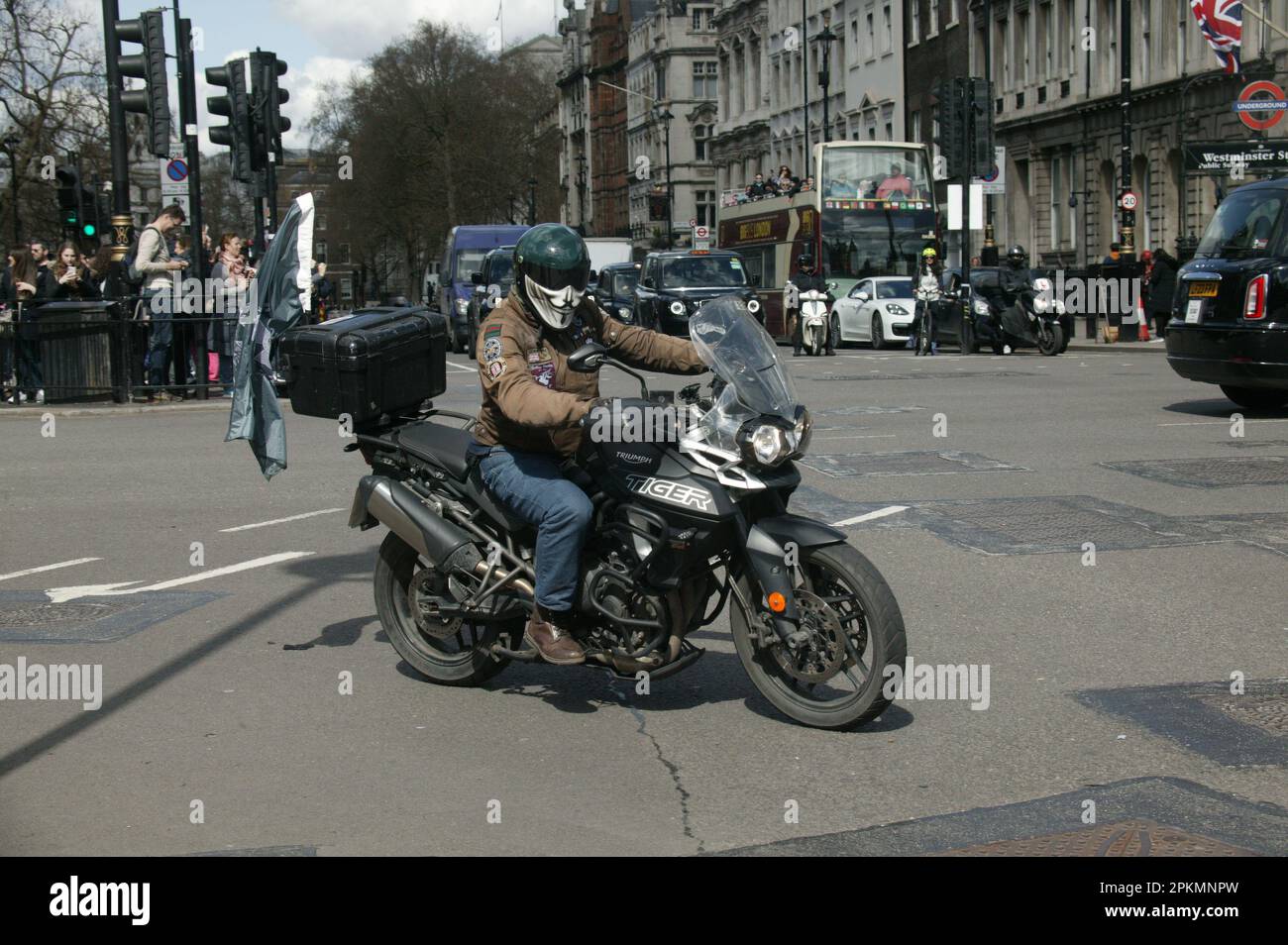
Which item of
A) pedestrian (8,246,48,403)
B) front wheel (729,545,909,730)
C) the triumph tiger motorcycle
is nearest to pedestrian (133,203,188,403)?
pedestrian (8,246,48,403)

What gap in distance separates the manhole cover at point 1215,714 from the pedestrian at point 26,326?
1690 centimetres

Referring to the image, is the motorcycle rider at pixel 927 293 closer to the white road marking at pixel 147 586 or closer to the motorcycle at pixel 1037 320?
the motorcycle at pixel 1037 320

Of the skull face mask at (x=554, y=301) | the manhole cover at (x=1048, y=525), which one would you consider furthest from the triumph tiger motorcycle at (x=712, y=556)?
the manhole cover at (x=1048, y=525)

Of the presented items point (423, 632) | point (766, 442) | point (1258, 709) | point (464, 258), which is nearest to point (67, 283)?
point (423, 632)

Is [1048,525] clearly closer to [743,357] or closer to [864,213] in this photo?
[743,357]

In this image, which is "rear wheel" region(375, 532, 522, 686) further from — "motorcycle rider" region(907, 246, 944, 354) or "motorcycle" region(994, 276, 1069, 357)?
"motorcycle rider" region(907, 246, 944, 354)

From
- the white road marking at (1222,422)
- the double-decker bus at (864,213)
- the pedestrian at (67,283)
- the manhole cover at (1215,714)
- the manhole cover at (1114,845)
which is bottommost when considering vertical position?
the manhole cover at (1215,714)

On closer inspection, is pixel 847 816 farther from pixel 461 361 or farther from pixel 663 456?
pixel 461 361

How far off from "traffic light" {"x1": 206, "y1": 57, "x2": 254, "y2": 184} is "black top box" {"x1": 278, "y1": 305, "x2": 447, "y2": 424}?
1371 cm

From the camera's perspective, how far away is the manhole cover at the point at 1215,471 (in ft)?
37.2

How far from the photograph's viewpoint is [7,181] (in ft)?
195

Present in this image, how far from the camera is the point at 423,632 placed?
6555 mm
